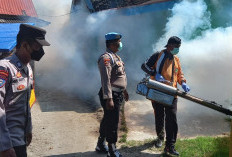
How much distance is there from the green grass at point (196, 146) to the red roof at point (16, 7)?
9.04 metres

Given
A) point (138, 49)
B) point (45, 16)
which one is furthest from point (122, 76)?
point (45, 16)

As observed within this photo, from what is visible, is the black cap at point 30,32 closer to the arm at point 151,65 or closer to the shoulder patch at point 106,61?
the shoulder patch at point 106,61

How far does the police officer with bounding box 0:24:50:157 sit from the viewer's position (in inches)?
88.4

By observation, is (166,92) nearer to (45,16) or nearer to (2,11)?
(2,11)

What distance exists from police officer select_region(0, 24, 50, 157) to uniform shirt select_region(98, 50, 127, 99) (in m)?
1.50

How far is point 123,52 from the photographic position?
1092cm

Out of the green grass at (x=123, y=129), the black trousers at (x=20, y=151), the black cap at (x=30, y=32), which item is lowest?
the green grass at (x=123, y=129)

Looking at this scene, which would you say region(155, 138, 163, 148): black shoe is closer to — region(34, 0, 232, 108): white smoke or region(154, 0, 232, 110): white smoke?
region(154, 0, 232, 110): white smoke

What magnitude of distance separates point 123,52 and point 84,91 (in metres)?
2.61

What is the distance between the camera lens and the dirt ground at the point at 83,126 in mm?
4876

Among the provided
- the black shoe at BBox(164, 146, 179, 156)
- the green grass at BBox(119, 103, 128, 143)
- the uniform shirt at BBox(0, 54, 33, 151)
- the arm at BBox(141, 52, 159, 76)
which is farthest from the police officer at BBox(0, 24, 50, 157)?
the green grass at BBox(119, 103, 128, 143)

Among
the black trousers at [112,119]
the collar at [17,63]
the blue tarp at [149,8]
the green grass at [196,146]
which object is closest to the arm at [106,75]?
the black trousers at [112,119]

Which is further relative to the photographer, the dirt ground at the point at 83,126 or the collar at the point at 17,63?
the dirt ground at the point at 83,126

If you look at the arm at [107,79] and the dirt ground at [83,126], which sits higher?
the arm at [107,79]
